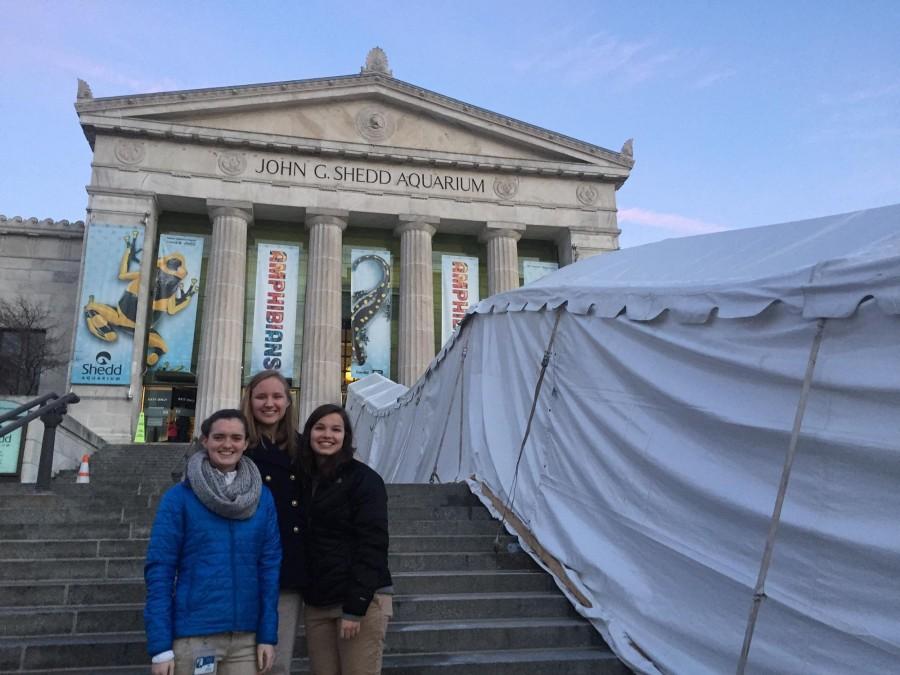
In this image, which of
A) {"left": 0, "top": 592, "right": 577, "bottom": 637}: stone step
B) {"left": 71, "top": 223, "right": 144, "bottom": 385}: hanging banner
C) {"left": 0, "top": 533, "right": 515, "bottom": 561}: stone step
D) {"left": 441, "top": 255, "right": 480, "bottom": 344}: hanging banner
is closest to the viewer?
{"left": 0, "top": 592, "right": 577, "bottom": 637}: stone step

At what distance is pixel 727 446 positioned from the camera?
3.95 meters

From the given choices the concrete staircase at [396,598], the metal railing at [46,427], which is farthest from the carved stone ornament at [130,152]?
the concrete staircase at [396,598]

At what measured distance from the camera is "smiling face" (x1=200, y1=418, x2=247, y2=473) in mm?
2906

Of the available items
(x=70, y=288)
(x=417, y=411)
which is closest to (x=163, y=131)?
(x=70, y=288)

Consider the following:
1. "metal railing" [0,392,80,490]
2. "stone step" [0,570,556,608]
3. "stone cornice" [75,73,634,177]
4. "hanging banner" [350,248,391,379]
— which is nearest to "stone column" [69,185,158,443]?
"stone cornice" [75,73,634,177]

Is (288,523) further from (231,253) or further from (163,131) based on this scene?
(163,131)

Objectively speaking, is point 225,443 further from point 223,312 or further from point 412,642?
point 223,312

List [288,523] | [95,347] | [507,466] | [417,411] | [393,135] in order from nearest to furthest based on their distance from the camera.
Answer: [288,523], [507,466], [417,411], [95,347], [393,135]

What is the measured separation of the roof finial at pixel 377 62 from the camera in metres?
28.8

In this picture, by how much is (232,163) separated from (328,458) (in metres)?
25.4

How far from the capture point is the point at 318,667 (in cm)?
312

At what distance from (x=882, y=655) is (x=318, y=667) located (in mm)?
2586

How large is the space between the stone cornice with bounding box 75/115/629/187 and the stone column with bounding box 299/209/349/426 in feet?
8.96

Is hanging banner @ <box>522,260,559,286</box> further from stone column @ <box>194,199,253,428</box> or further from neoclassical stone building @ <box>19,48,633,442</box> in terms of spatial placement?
stone column @ <box>194,199,253,428</box>
